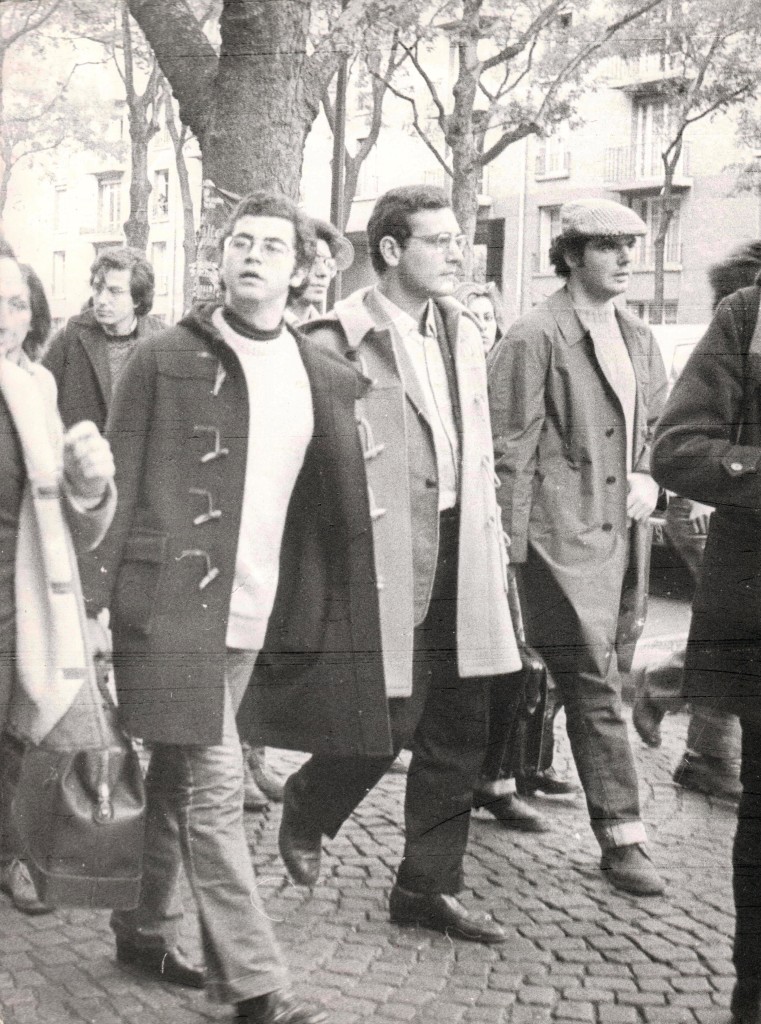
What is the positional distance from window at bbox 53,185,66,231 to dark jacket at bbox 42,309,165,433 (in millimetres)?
219

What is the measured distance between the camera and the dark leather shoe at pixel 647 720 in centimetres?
420

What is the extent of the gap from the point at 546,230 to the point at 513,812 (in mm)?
1762

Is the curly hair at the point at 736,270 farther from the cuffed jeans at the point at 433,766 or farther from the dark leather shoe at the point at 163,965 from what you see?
the dark leather shoe at the point at 163,965

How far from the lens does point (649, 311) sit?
4.18 meters

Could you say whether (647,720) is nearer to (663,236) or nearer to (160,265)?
(663,236)

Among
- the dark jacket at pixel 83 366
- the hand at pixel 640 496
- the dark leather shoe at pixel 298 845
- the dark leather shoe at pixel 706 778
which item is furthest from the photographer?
the dark leather shoe at pixel 706 778

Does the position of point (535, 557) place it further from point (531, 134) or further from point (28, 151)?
point (28, 151)

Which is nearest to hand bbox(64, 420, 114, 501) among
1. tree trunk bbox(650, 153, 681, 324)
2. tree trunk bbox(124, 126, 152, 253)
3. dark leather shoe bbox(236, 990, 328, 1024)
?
tree trunk bbox(124, 126, 152, 253)

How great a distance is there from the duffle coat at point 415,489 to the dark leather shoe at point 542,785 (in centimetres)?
91

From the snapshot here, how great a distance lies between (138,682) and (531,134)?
184 centimetres

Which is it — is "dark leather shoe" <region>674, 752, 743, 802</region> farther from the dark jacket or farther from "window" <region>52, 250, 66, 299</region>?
"window" <region>52, 250, 66, 299</region>

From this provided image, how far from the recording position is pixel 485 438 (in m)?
3.79

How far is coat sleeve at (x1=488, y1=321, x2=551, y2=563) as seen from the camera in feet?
13.2

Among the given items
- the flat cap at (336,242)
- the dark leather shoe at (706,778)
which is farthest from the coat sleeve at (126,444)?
the dark leather shoe at (706,778)
